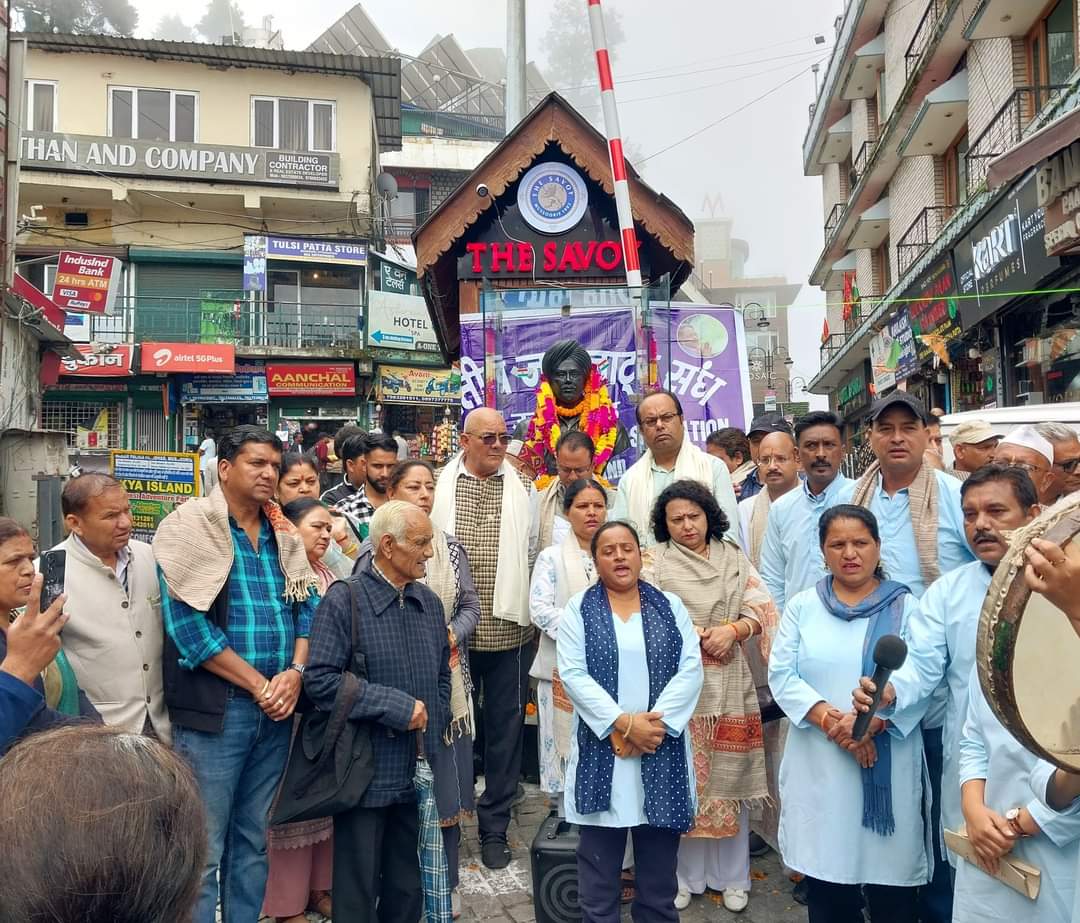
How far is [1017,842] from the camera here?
2307 mm

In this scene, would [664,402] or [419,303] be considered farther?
[419,303]

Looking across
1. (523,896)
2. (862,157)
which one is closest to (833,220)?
(862,157)

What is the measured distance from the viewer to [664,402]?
456 cm

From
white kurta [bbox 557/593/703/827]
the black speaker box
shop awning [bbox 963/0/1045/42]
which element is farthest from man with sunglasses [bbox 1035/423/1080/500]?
shop awning [bbox 963/0/1045/42]

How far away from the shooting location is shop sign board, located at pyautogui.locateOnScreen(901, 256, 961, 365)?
1284 centimetres

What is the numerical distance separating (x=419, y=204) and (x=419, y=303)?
8359 millimetres

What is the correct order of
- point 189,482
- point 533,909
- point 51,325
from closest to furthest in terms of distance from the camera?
point 533,909, point 189,482, point 51,325

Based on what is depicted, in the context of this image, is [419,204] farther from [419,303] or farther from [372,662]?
[372,662]

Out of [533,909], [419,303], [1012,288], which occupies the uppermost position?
[419,303]

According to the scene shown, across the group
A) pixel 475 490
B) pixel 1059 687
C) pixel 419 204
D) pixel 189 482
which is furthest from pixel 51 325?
pixel 419 204

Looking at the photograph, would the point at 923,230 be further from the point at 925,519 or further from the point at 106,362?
the point at 106,362

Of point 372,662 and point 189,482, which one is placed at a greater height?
point 189,482

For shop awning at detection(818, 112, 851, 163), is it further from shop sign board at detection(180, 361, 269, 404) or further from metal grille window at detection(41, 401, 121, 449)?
metal grille window at detection(41, 401, 121, 449)

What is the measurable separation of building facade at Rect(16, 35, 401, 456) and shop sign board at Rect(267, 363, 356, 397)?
0.14ft
